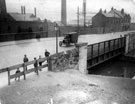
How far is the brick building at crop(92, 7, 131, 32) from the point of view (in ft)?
121

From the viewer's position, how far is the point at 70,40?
1753cm

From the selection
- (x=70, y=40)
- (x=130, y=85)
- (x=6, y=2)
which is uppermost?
(x=6, y=2)

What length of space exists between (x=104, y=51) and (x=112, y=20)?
22.6m

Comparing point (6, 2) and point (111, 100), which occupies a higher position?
point (6, 2)

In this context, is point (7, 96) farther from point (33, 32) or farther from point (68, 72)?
point (33, 32)

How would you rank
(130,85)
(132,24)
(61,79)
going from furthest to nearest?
(132,24) < (61,79) < (130,85)

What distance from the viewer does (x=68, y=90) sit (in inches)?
264

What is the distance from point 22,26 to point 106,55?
37.2 ft

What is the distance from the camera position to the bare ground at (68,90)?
5756 millimetres

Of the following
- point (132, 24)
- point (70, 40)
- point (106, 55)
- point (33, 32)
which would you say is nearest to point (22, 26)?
point (33, 32)

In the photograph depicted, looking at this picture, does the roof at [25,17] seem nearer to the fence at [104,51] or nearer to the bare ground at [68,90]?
the fence at [104,51]

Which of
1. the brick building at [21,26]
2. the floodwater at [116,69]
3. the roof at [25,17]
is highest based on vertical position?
the roof at [25,17]

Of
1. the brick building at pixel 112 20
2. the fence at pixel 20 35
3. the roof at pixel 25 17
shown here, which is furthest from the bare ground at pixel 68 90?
the brick building at pixel 112 20

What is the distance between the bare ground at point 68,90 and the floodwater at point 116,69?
7.55 m
